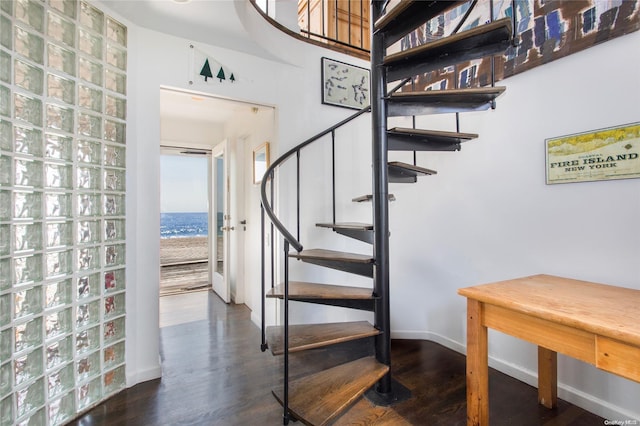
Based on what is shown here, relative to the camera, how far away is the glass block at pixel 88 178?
1654 millimetres

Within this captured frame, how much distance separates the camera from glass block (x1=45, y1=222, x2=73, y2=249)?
4.93ft

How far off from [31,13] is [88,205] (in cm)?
96

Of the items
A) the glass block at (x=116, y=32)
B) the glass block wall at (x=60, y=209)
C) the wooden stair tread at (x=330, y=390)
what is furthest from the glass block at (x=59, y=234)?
the wooden stair tread at (x=330, y=390)

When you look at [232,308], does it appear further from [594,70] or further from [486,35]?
[594,70]

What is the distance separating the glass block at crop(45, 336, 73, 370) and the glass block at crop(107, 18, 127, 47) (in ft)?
5.75

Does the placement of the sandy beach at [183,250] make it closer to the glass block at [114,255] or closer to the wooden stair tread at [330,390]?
the glass block at [114,255]

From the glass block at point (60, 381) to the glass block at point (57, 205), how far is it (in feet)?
2.62

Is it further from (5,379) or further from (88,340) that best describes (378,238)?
(5,379)

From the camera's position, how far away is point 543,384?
164cm

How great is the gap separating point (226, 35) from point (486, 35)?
1621 mm

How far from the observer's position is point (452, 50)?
4.96ft

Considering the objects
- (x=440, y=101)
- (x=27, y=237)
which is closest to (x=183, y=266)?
(x=27, y=237)

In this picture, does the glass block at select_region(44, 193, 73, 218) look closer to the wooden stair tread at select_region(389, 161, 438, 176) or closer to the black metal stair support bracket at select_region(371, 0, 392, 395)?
the black metal stair support bracket at select_region(371, 0, 392, 395)

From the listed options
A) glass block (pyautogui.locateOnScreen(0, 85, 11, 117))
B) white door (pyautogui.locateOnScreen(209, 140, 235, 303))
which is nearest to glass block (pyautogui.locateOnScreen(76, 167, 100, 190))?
glass block (pyautogui.locateOnScreen(0, 85, 11, 117))
